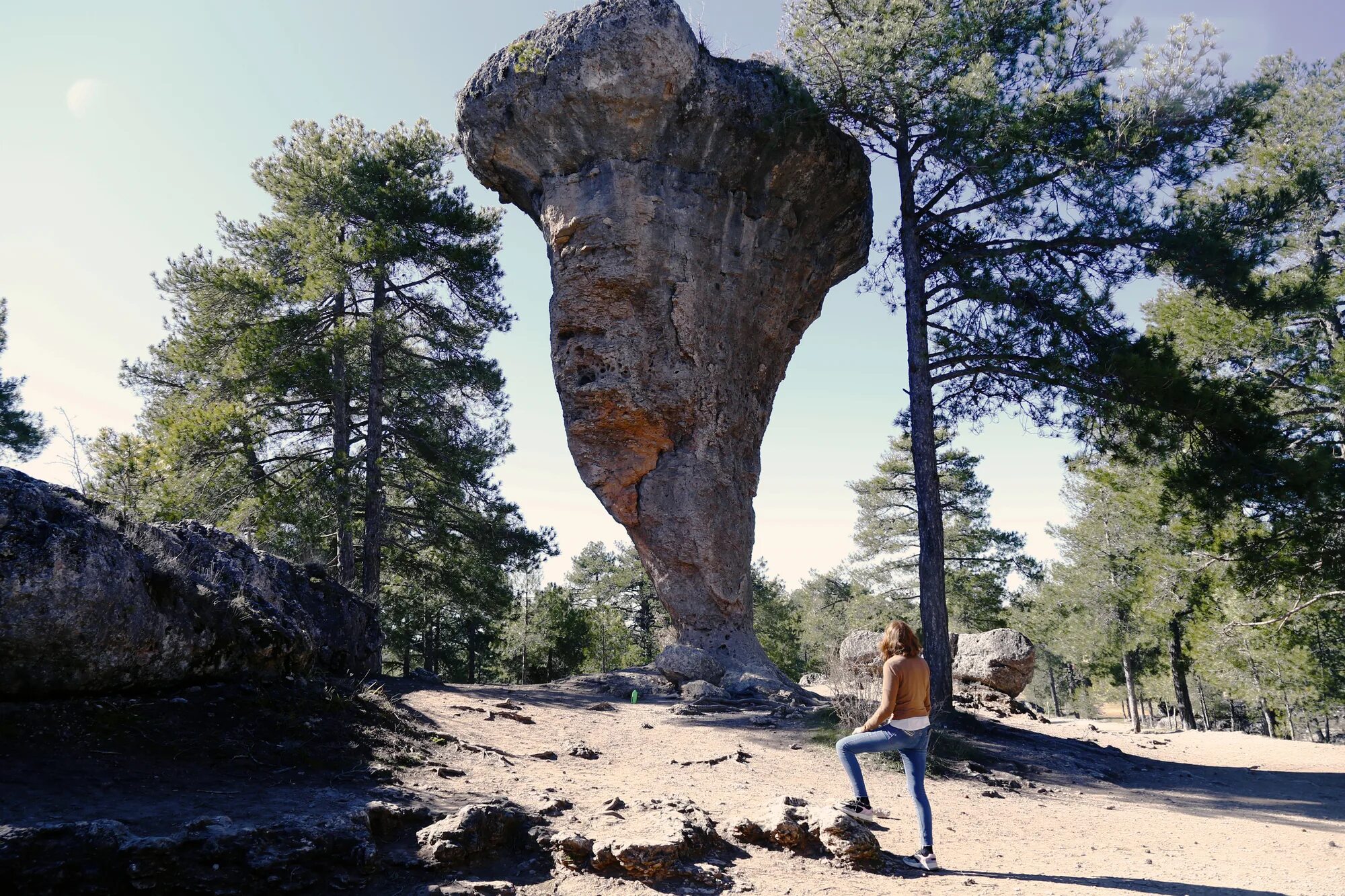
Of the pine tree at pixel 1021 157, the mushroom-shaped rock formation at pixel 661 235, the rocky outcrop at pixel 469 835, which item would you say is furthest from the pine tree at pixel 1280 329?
the rocky outcrop at pixel 469 835

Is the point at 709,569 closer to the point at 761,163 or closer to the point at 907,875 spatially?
the point at 761,163

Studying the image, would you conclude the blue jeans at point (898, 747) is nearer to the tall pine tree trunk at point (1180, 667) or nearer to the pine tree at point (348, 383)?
the pine tree at point (348, 383)

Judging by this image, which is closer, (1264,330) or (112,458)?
(1264,330)

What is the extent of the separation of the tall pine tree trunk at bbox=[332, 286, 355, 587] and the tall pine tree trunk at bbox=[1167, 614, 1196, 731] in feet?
68.8

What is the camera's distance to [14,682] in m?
3.99

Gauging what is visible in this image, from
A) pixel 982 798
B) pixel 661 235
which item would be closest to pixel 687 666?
pixel 982 798

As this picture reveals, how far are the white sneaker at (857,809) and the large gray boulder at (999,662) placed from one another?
1219 cm

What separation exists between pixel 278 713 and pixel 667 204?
11.3 meters

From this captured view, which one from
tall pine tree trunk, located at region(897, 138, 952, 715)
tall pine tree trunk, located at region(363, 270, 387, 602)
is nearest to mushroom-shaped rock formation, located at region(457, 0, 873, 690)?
tall pine tree trunk, located at region(897, 138, 952, 715)

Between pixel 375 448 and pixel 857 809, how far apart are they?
1266 cm

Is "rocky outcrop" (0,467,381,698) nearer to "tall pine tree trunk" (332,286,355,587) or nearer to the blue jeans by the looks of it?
the blue jeans

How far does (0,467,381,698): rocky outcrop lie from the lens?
13.1 ft

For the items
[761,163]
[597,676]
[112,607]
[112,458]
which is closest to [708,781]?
[112,607]

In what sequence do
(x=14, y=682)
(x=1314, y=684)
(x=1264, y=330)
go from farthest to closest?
(x=1314, y=684)
(x=1264, y=330)
(x=14, y=682)
